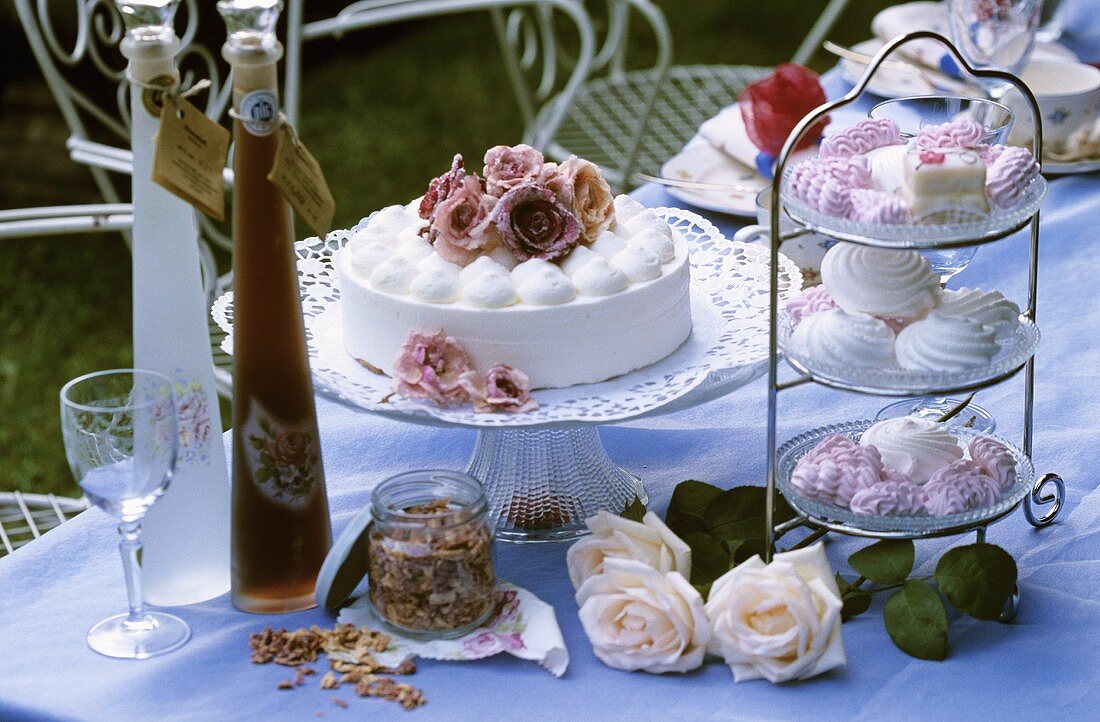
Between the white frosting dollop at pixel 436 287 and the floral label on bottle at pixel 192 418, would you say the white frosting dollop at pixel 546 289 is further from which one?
the floral label on bottle at pixel 192 418

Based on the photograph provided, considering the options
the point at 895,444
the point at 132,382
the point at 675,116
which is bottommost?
the point at 675,116

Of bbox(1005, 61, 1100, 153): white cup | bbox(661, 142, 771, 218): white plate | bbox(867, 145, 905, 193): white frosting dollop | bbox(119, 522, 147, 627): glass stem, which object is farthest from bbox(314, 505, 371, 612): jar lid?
bbox(1005, 61, 1100, 153): white cup

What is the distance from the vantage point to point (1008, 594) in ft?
3.47

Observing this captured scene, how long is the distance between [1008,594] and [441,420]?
1.49 feet

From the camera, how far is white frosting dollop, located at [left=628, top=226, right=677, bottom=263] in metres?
1.24

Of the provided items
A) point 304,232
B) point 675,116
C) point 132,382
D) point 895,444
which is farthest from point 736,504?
point 304,232

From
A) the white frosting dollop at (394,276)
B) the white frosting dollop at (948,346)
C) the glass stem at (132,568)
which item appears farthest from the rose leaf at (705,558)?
the glass stem at (132,568)

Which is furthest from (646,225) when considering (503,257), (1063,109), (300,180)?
(1063,109)

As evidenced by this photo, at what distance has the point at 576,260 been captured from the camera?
1204 millimetres

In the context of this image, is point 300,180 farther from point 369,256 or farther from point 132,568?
point 132,568

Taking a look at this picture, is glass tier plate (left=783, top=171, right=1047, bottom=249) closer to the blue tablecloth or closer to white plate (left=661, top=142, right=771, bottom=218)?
the blue tablecloth

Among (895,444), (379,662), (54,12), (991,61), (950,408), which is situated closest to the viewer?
(379,662)

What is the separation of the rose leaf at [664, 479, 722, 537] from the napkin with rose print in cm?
16

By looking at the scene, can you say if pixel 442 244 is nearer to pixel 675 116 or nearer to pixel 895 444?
pixel 895 444
